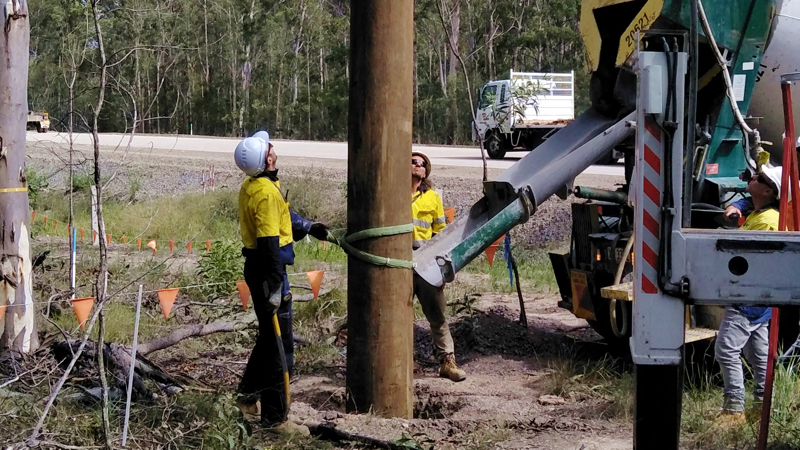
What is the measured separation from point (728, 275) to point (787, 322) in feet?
9.68

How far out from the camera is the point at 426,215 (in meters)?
7.09

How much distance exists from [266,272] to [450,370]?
1.86 m

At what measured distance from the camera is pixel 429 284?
6062 millimetres

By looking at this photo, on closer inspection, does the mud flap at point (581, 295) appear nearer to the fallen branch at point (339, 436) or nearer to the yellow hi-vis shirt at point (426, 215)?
the yellow hi-vis shirt at point (426, 215)

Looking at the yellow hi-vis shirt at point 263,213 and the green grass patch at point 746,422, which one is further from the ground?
the yellow hi-vis shirt at point 263,213

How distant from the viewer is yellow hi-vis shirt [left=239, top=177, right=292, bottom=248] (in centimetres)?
531

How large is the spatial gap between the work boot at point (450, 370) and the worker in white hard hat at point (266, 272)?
1.42 metres

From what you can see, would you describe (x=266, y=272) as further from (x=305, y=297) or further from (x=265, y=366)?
(x=305, y=297)

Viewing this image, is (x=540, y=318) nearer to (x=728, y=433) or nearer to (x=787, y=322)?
(x=787, y=322)

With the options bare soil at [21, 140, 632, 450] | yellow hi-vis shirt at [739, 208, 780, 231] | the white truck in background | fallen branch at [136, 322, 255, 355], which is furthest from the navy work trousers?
the white truck in background

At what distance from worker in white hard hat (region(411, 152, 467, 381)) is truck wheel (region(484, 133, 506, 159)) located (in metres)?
17.3

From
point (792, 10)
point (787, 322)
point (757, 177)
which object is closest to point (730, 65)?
point (792, 10)

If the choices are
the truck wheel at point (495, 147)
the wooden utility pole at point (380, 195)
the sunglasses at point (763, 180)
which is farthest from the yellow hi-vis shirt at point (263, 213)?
the truck wheel at point (495, 147)

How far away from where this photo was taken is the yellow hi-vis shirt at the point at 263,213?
531cm
